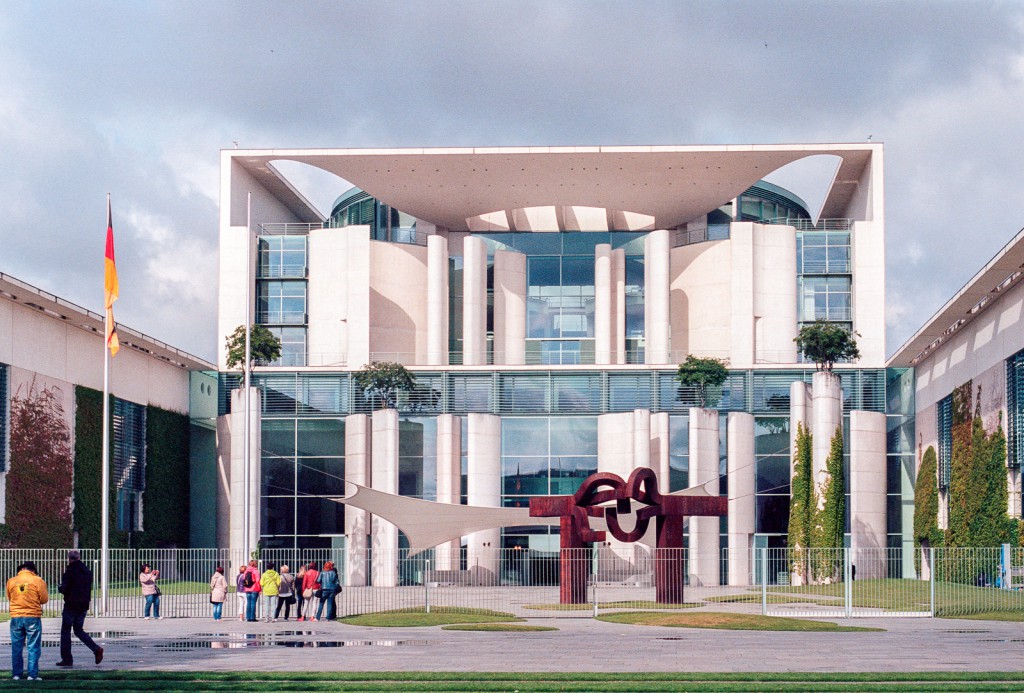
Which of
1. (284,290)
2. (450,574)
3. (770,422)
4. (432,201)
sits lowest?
(450,574)

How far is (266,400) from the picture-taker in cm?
5888

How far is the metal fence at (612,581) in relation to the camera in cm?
3538

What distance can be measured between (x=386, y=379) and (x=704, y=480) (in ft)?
44.7

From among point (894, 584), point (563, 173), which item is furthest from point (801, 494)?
point (563, 173)

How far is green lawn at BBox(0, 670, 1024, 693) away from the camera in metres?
17.8

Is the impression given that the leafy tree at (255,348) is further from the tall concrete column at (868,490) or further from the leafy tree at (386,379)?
the tall concrete column at (868,490)

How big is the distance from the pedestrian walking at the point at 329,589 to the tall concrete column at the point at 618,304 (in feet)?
112

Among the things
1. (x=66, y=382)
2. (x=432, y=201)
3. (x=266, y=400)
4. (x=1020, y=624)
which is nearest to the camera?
(x=1020, y=624)

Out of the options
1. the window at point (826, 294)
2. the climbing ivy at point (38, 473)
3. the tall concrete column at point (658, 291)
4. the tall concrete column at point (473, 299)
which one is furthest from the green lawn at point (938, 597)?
the climbing ivy at point (38, 473)

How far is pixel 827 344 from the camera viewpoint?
54312mm

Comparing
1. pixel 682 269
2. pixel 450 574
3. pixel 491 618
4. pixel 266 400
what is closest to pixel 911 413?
pixel 682 269

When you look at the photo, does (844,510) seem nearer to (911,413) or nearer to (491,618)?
(911,413)

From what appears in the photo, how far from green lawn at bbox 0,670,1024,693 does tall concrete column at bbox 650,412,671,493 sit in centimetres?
3534

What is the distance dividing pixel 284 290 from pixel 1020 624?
41.6 meters
